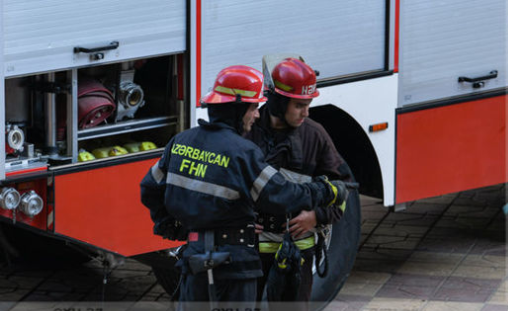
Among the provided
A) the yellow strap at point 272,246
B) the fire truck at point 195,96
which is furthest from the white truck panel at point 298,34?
the yellow strap at point 272,246

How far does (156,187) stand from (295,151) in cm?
75

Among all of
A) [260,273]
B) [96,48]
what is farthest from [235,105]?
[96,48]

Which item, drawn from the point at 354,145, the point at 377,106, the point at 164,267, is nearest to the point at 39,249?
the point at 164,267

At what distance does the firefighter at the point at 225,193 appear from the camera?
4668 millimetres

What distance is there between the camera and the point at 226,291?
480 centimetres

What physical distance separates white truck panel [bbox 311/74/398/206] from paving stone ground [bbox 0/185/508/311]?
612 mm

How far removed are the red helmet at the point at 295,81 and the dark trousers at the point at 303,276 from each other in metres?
0.79

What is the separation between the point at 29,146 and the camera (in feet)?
18.3

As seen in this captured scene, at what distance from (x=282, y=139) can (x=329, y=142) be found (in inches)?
10.5

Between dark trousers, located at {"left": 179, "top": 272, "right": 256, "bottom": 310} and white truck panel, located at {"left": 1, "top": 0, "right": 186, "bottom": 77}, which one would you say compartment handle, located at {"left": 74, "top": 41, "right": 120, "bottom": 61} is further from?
dark trousers, located at {"left": 179, "top": 272, "right": 256, "bottom": 310}

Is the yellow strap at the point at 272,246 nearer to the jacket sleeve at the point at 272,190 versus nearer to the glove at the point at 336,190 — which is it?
the glove at the point at 336,190

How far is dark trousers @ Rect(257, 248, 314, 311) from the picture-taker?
5414 mm

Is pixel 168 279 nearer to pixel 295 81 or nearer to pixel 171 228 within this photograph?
pixel 171 228

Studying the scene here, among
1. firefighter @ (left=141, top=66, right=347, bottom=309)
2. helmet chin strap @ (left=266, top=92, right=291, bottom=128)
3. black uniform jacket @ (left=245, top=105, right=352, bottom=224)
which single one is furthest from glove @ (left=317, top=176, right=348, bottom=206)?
helmet chin strap @ (left=266, top=92, right=291, bottom=128)
